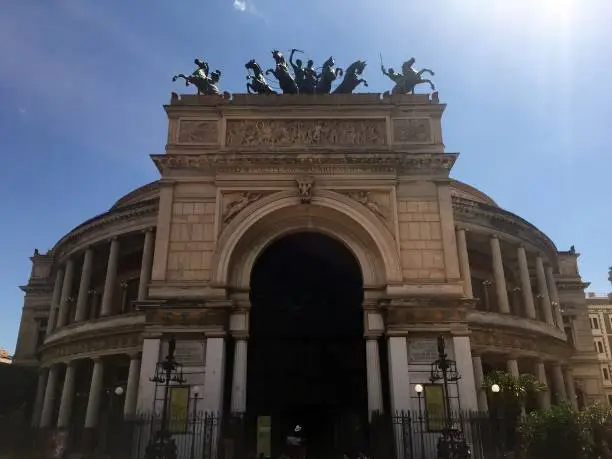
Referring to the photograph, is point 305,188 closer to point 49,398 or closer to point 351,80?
point 351,80

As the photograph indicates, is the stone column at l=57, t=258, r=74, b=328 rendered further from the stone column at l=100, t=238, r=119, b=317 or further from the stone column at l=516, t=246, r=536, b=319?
the stone column at l=516, t=246, r=536, b=319

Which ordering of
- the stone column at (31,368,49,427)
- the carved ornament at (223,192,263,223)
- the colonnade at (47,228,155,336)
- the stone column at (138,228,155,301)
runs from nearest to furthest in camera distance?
1. the carved ornament at (223,192,263,223)
2. the stone column at (138,228,155,301)
3. the colonnade at (47,228,155,336)
4. the stone column at (31,368,49,427)

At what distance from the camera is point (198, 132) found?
82.4 feet

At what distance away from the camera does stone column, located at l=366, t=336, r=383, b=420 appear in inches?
825

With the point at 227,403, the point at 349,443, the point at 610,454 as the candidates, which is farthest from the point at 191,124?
the point at 610,454

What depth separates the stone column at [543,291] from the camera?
1437 inches

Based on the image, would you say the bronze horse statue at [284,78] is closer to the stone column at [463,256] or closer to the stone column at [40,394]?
the stone column at [463,256]

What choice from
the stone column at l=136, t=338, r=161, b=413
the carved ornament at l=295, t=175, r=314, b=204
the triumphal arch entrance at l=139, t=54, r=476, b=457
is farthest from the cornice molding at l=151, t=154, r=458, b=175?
the stone column at l=136, t=338, r=161, b=413

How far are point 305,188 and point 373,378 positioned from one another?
8.43 m

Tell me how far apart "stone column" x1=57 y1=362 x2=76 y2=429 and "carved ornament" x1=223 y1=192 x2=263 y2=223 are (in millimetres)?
17796

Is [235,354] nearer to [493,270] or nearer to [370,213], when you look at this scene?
[370,213]

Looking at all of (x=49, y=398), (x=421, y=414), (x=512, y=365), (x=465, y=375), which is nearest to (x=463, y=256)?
(x=512, y=365)

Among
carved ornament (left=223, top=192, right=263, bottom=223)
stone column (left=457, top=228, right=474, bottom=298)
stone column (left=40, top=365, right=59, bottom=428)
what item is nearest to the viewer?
carved ornament (left=223, top=192, right=263, bottom=223)

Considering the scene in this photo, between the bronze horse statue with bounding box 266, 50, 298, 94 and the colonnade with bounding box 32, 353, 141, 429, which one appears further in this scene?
the colonnade with bounding box 32, 353, 141, 429
